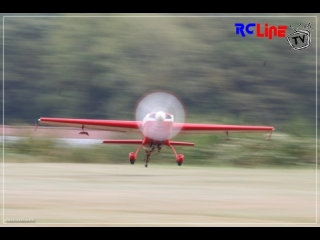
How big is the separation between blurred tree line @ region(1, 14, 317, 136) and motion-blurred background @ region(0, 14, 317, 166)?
0.14 ft

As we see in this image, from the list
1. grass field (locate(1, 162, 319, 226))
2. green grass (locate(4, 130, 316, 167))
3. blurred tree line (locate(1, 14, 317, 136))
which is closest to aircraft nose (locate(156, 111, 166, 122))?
grass field (locate(1, 162, 319, 226))

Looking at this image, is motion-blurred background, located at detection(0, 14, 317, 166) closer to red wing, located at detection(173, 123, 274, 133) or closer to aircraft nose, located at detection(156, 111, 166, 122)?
red wing, located at detection(173, 123, 274, 133)

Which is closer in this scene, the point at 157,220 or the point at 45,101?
the point at 157,220

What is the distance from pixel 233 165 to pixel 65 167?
18.3 feet

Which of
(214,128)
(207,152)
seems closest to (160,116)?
(214,128)

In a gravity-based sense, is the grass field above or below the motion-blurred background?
below

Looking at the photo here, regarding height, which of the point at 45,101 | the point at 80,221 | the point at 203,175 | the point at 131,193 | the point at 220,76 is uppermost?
the point at 220,76

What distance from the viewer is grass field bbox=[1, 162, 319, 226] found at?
9867mm

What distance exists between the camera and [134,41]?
25344mm

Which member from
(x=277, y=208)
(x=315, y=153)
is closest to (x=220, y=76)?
(x=315, y=153)

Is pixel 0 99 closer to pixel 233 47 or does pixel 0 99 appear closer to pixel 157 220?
pixel 233 47

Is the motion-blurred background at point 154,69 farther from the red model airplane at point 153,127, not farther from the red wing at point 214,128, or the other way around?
the red model airplane at point 153,127

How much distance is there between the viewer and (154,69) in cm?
2495

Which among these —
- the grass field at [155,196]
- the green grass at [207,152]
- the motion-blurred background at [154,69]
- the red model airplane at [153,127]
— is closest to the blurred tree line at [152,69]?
the motion-blurred background at [154,69]
